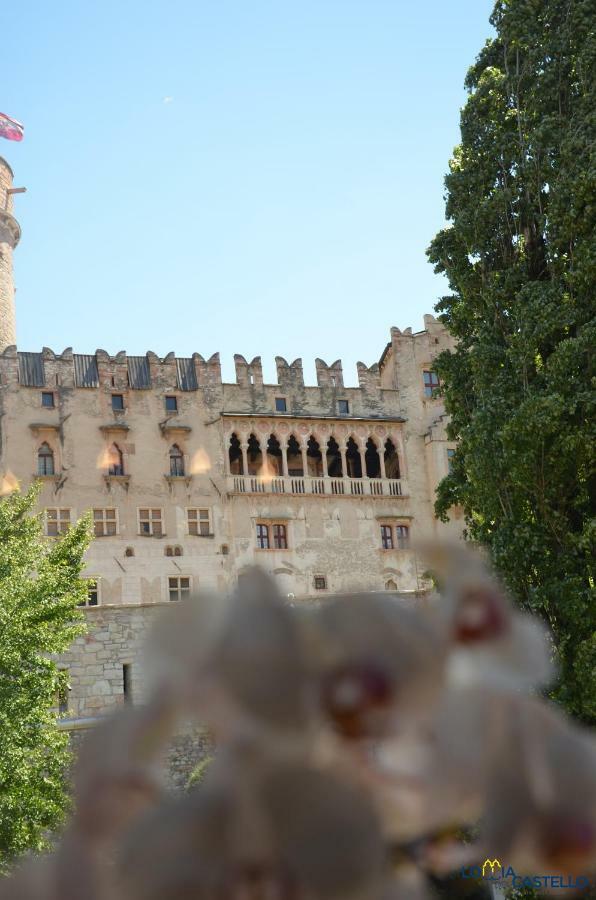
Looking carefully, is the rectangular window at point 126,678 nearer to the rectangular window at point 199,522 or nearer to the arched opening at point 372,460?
the rectangular window at point 199,522

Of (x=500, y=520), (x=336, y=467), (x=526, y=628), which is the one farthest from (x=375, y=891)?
(x=336, y=467)

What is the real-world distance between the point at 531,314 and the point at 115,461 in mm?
22076

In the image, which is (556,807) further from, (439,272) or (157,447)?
(157,447)

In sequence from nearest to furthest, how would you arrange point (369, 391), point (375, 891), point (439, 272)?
point (375, 891) < point (439, 272) < point (369, 391)

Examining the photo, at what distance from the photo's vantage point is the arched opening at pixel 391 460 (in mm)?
37031

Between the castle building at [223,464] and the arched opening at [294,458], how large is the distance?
0.07 meters

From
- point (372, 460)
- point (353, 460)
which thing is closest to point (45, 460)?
point (353, 460)

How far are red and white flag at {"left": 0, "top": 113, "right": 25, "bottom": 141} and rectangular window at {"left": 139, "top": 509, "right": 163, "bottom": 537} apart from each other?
1702 centimetres

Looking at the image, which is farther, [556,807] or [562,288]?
[562,288]

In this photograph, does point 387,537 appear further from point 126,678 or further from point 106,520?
point 126,678

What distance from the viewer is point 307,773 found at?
1.05 metres

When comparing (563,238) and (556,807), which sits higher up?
(563,238)

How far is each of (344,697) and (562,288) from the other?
14.4 m

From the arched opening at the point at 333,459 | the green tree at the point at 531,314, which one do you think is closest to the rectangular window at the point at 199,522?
the arched opening at the point at 333,459
